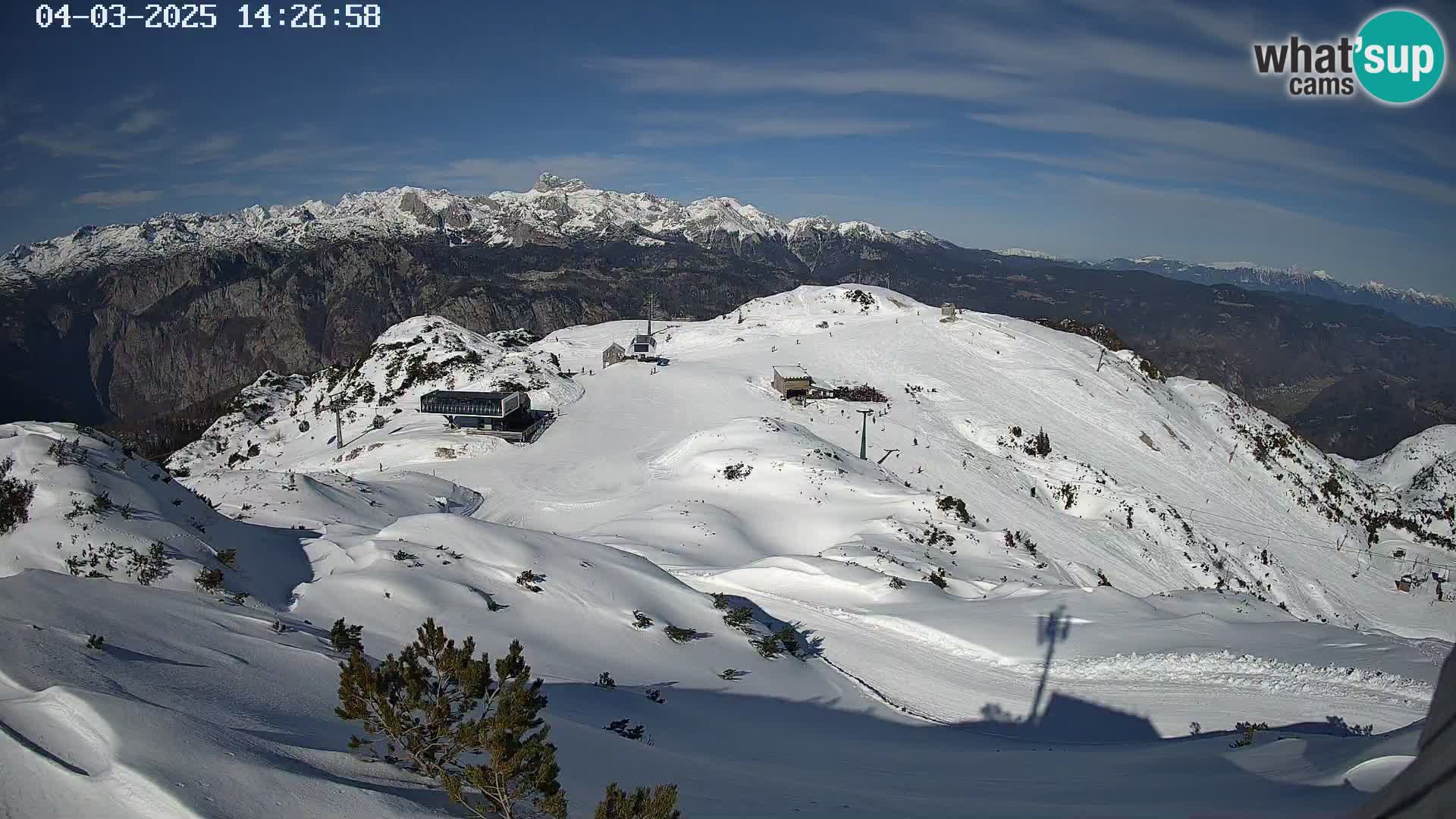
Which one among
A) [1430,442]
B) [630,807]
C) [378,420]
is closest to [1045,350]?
[1430,442]

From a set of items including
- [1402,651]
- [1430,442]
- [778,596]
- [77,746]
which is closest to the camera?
[77,746]

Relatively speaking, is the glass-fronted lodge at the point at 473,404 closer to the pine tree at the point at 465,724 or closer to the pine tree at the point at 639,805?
the pine tree at the point at 465,724

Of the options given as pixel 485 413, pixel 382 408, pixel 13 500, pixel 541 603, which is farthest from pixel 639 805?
pixel 382 408

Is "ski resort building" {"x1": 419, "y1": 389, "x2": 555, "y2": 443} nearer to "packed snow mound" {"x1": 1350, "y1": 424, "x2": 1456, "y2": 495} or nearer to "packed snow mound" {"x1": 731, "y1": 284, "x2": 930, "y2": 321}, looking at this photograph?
"packed snow mound" {"x1": 731, "y1": 284, "x2": 930, "y2": 321}

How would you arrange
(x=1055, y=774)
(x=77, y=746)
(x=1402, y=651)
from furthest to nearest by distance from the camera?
(x=1402, y=651) → (x=1055, y=774) → (x=77, y=746)

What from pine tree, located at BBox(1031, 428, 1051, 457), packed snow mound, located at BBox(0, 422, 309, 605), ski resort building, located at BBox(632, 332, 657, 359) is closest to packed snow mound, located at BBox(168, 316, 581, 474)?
ski resort building, located at BBox(632, 332, 657, 359)

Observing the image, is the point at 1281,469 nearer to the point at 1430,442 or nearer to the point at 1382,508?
the point at 1382,508

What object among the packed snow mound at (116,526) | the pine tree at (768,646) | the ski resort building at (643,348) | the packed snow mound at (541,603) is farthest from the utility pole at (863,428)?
the packed snow mound at (116,526)
